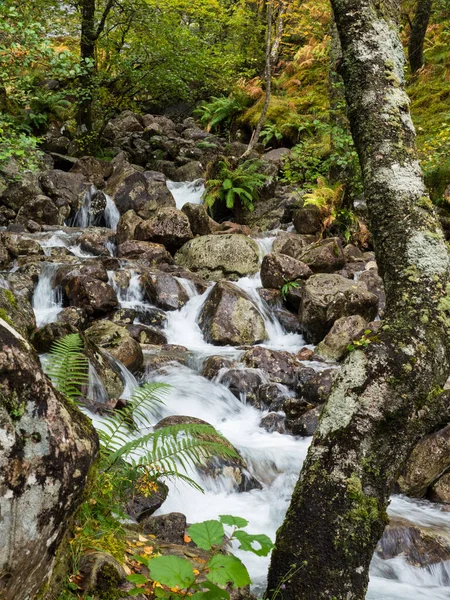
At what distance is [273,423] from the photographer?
21.3 ft

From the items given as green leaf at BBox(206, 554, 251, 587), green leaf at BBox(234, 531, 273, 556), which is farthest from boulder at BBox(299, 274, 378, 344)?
green leaf at BBox(206, 554, 251, 587)

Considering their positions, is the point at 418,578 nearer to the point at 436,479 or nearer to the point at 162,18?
the point at 436,479

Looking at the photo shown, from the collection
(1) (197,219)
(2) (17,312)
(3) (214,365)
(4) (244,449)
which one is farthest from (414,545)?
(1) (197,219)

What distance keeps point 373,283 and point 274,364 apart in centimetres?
371

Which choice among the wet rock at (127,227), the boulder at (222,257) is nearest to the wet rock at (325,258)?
the boulder at (222,257)

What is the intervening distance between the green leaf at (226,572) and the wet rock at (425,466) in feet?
12.8

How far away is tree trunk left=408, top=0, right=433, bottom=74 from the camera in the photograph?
47.5 feet

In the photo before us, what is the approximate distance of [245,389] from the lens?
718 centimetres

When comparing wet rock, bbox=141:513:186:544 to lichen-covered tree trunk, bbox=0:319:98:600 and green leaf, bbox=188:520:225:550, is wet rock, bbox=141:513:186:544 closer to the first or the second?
green leaf, bbox=188:520:225:550

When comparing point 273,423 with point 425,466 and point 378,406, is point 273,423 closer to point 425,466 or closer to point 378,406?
point 425,466

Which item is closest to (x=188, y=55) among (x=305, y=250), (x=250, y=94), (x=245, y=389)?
(x=250, y=94)

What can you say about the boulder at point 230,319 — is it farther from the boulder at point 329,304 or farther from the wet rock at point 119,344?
the wet rock at point 119,344

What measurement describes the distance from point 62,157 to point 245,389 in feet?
39.0

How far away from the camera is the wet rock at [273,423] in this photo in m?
6.43
